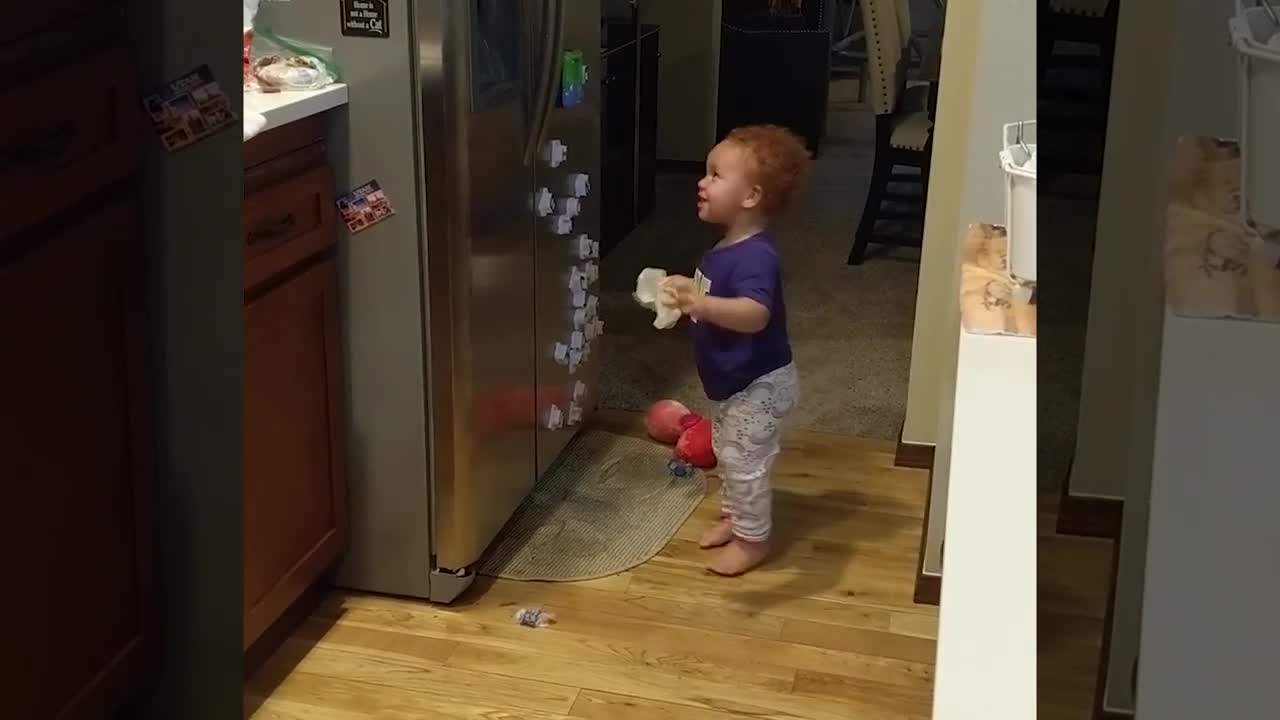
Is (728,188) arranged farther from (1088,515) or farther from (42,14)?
(42,14)

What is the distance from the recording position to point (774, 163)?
2.45 m

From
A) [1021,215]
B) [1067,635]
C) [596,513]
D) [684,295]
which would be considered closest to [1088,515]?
[1067,635]

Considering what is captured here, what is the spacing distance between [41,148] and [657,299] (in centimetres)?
129

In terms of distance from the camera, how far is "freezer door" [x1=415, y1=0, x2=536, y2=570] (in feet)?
7.14

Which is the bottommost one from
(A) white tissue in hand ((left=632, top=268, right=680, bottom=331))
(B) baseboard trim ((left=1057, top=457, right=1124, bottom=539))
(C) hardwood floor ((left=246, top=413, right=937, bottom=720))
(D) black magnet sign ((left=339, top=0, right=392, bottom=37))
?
(C) hardwood floor ((left=246, top=413, right=937, bottom=720))

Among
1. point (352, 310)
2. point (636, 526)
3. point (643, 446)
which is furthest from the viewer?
point (643, 446)

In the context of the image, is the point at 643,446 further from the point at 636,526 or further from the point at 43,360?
the point at 43,360

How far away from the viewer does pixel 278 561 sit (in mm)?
2156

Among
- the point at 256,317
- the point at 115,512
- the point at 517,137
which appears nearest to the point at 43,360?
the point at 115,512

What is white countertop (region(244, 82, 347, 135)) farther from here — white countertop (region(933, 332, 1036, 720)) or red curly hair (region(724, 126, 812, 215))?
white countertop (region(933, 332, 1036, 720))

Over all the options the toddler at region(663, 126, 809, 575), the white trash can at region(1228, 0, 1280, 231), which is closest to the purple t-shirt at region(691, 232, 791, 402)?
the toddler at region(663, 126, 809, 575)

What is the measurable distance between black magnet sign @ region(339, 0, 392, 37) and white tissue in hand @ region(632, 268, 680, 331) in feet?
2.25

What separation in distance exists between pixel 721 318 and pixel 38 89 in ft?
4.38

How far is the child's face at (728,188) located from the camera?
2449 mm
